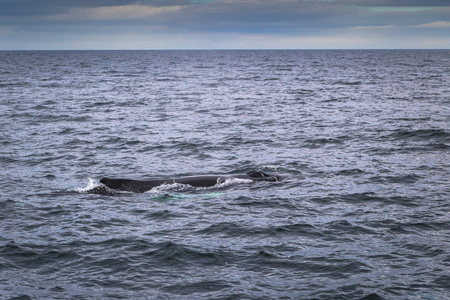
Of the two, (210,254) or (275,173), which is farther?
(275,173)

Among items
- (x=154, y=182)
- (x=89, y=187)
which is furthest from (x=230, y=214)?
(x=89, y=187)

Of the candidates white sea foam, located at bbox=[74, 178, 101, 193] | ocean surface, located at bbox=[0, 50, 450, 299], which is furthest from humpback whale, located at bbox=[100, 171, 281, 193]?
white sea foam, located at bbox=[74, 178, 101, 193]

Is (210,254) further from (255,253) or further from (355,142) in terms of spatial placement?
(355,142)

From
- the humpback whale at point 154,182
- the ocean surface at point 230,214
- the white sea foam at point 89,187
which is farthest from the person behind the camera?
the white sea foam at point 89,187

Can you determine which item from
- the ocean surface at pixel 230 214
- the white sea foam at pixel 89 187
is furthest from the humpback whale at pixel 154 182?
the white sea foam at pixel 89 187

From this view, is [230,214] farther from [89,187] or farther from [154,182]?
[89,187]

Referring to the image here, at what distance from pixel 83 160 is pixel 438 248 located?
1771cm

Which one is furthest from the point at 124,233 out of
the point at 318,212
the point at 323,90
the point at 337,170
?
the point at 323,90

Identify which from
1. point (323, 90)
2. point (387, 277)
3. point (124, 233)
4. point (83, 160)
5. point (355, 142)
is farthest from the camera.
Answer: point (323, 90)

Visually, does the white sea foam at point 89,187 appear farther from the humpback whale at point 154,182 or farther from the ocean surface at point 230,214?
the humpback whale at point 154,182

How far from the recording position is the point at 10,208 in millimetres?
18484

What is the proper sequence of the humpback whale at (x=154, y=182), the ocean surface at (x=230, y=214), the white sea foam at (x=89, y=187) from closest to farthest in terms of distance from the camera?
the ocean surface at (x=230, y=214)
the humpback whale at (x=154, y=182)
the white sea foam at (x=89, y=187)

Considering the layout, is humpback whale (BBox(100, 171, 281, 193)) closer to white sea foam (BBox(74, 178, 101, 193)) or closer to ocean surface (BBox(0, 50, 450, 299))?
ocean surface (BBox(0, 50, 450, 299))

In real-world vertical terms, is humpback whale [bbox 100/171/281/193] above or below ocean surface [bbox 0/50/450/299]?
above
